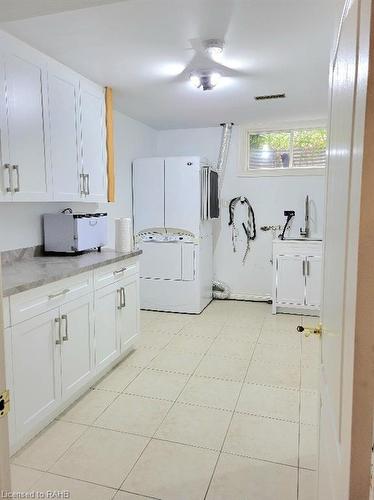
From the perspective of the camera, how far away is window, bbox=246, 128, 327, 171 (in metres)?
4.96

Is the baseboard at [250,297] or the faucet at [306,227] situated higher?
the faucet at [306,227]

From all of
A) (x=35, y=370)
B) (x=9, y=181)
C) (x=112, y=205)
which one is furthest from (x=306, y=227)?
(x=35, y=370)

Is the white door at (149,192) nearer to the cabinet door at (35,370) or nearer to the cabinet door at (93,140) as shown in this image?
the cabinet door at (93,140)

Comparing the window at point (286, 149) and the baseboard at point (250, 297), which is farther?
the baseboard at point (250, 297)

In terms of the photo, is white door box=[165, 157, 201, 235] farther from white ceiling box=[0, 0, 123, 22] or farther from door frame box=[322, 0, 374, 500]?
door frame box=[322, 0, 374, 500]

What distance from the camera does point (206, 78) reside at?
299 centimetres

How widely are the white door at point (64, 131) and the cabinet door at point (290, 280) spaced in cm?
269

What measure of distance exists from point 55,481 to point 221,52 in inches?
108

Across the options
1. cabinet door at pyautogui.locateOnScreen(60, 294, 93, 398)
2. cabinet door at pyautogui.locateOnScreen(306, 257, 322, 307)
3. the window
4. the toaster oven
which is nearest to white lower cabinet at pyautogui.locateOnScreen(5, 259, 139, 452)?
cabinet door at pyautogui.locateOnScreen(60, 294, 93, 398)

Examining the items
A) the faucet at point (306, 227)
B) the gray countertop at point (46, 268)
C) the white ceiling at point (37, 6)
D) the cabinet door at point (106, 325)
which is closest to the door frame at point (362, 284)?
the white ceiling at point (37, 6)

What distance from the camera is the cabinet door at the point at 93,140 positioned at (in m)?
3.14

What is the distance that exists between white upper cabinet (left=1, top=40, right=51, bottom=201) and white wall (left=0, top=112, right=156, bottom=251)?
15.1 inches

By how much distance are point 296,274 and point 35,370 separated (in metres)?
3.36

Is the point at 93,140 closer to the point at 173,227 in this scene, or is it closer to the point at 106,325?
the point at 106,325
